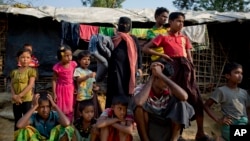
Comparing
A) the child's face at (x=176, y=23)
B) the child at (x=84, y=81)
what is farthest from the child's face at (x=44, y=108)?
the child's face at (x=176, y=23)

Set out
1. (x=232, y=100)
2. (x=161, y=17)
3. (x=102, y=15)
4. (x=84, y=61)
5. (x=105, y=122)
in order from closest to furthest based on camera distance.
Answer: (x=105, y=122) → (x=232, y=100) → (x=161, y=17) → (x=84, y=61) → (x=102, y=15)

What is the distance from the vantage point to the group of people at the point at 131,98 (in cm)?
348

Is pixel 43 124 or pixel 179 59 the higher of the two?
pixel 179 59

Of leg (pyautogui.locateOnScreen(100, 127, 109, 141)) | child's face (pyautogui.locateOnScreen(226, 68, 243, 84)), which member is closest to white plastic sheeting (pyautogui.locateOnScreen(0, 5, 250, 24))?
child's face (pyautogui.locateOnScreen(226, 68, 243, 84))

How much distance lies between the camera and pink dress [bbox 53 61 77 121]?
15.7 feet

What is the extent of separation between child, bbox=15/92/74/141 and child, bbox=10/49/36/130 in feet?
2.67

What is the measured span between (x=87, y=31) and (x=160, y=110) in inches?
185

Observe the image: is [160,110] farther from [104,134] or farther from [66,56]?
[66,56]

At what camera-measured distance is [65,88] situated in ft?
15.8

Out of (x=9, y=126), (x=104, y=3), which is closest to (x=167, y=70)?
(x=9, y=126)

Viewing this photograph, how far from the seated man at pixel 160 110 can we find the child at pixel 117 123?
0.10m

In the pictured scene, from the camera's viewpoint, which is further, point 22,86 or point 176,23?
point 22,86

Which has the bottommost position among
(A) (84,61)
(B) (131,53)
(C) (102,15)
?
(A) (84,61)

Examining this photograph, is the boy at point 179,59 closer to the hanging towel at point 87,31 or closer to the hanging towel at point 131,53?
the hanging towel at point 131,53
